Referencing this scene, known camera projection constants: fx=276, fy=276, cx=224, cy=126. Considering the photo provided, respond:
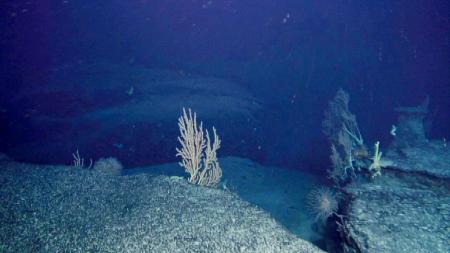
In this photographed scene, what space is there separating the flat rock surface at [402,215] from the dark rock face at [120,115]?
300 inches

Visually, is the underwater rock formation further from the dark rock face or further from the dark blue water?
the dark rock face

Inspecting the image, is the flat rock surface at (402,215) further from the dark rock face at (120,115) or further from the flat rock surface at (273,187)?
the dark rock face at (120,115)

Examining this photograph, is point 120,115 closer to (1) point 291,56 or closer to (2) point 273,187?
(2) point 273,187

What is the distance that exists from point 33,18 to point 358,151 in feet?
122

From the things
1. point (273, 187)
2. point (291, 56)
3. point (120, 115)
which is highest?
point (291, 56)

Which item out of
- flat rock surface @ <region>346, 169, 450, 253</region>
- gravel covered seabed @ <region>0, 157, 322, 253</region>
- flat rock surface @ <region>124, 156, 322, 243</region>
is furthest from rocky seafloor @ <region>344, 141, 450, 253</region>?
flat rock surface @ <region>124, 156, 322, 243</region>

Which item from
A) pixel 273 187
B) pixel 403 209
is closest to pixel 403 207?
pixel 403 209

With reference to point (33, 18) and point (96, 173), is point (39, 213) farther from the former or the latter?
point (33, 18)

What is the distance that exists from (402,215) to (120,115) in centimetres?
1130

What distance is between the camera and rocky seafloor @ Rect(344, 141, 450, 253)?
13.4 ft

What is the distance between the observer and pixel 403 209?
4.90 m

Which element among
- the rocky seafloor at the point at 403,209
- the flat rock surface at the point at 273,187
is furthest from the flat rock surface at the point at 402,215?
the flat rock surface at the point at 273,187

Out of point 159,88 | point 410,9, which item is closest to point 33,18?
point 159,88

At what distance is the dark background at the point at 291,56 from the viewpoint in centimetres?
1892
